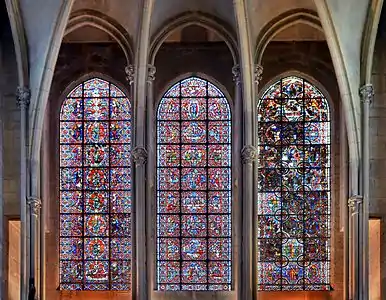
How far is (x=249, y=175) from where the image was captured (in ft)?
98.8

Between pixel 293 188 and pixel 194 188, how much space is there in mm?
2396

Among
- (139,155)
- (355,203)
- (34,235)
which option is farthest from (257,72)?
(34,235)

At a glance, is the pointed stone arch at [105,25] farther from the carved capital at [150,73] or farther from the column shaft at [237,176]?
the column shaft at [237,176]

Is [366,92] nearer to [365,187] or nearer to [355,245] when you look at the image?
[365,187]

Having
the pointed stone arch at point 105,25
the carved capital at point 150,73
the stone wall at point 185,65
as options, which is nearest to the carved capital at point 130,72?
the pointed stone arch at point 105,25

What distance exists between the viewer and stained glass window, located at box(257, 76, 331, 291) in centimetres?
3161

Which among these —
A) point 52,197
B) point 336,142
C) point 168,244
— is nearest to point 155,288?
point 168,244

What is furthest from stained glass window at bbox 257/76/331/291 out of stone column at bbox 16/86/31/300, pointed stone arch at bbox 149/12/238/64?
stone column at bbox 16/86/31/300

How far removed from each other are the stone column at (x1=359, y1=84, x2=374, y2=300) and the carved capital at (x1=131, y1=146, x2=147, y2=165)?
494 centimetres

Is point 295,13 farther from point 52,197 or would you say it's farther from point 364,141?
point 52,197

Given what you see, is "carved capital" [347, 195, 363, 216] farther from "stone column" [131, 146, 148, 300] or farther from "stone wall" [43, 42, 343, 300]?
"stone column" [131, 146, 148, 300]

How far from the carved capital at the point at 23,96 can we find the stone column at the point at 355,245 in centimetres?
748

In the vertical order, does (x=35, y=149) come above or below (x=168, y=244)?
above

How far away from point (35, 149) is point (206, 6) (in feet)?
17.6
